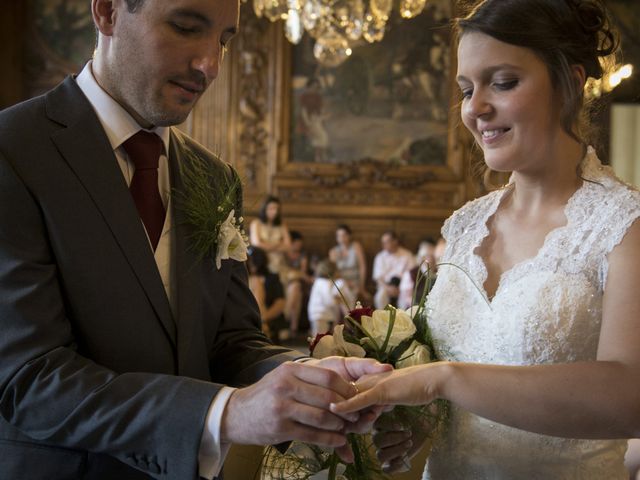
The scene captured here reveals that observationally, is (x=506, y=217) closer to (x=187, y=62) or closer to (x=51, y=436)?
(x=187, y=62)

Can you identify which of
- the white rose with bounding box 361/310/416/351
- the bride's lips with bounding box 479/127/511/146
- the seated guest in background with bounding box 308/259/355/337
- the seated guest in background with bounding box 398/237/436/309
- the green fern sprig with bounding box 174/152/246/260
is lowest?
the seated guest in background with bounding box 308/259/355/337

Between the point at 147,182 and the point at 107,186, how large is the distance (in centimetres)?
15

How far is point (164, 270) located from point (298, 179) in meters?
11.6

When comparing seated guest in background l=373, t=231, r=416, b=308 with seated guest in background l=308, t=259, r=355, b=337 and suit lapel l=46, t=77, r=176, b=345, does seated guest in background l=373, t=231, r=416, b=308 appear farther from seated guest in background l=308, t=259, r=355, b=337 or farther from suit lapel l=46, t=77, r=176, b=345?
suit lapel l=46, t=77, r=176, b=345

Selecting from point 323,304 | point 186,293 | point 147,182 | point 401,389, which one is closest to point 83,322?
point 186,293

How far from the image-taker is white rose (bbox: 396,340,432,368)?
2299 millimetres

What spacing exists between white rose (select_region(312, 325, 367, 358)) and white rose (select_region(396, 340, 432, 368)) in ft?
0.35

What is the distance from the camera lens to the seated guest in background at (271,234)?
11.8 m

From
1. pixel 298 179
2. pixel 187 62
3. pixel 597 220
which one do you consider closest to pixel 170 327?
pixel 187 62

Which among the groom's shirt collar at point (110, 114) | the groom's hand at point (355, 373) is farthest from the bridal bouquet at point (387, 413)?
the groom's shirt collar at point (110, 114)

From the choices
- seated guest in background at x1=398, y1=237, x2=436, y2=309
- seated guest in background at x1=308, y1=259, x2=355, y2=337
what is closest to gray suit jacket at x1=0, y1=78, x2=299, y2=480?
seated guest in background at x1=398, y1=237, x2=436, y2=309

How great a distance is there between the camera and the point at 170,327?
219 cm

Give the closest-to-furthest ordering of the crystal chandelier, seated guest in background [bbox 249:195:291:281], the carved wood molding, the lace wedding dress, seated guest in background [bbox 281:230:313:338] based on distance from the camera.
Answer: the lace wedding dress < the crystal chandelier < seated guest in background [bbox 249:195:291:281] < seated guest in background [bbox 281:230:313:338] < the carved wood molding

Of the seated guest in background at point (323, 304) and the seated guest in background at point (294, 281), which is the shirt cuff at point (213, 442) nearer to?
the seated guest in background at point (323, 304)
